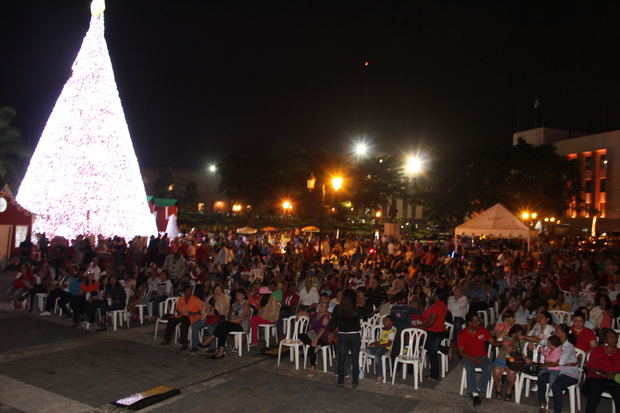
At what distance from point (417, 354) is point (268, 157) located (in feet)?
142

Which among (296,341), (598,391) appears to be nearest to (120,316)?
(296,341)

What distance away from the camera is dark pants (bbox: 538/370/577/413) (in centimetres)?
666

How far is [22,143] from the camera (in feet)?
122

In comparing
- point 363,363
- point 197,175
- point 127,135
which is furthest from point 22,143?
point 197,175

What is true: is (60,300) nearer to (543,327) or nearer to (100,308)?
(100,308)

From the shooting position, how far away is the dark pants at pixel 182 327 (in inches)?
382

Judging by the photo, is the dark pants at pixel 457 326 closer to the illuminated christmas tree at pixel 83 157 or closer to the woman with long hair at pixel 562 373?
the woman with long hair at pixel 562 373

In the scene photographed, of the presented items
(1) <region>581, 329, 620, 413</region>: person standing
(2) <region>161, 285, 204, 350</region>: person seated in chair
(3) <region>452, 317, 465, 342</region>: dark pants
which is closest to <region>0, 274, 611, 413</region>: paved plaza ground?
(2) <region>161, 285, 204, 350</region>: person seated in chair

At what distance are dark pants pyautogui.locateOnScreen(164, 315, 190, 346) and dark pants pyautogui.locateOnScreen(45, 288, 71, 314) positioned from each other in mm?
3238

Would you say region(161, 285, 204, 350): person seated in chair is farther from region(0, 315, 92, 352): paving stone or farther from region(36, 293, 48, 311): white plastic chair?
region(36, 293, 48, 311): white plastic chair

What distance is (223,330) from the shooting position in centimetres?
932

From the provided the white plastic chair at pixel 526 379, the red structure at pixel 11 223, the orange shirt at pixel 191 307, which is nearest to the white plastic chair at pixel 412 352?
the white plastic chair at pixel 526 379

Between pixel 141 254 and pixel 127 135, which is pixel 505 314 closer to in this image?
pixel 141 254

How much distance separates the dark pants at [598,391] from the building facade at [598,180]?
5919 cm
